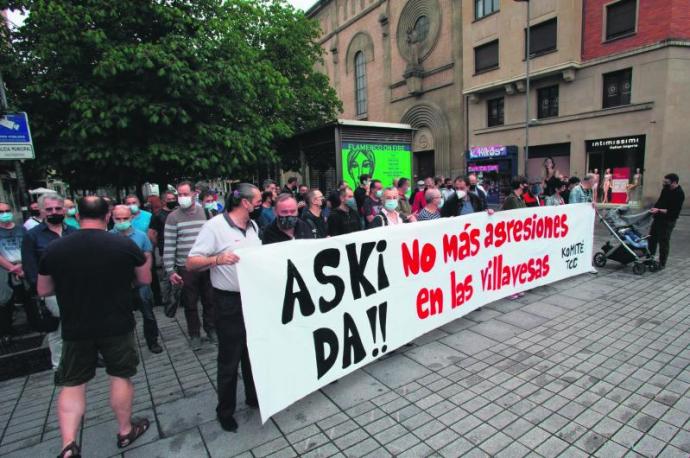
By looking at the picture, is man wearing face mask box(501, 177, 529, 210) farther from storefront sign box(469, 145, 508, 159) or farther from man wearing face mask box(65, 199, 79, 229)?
storefront sign box(469, 145, 508, 159)

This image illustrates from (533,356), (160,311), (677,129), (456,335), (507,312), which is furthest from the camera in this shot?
(677,129)

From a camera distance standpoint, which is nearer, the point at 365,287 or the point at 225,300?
the point at 225,300

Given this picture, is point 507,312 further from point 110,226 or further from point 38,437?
point 110,226

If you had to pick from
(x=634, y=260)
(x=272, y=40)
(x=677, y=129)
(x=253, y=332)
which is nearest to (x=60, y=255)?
(x=253, y=332)

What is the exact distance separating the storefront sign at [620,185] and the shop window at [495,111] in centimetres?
734

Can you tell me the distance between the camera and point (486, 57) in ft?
76.7

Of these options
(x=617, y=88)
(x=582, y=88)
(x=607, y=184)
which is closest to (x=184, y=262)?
(x=607, y=184)

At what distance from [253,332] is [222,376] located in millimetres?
468

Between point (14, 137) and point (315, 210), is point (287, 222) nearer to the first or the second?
point (315, 210)

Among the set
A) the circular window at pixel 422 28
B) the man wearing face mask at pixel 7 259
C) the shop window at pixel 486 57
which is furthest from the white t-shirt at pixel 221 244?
the circular window at pixel 422 28

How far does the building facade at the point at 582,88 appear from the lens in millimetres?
16344

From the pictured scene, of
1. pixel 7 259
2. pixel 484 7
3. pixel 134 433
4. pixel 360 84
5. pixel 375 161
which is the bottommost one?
pixel 134 433

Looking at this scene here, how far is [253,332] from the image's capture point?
110 inches

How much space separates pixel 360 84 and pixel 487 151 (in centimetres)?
1662
